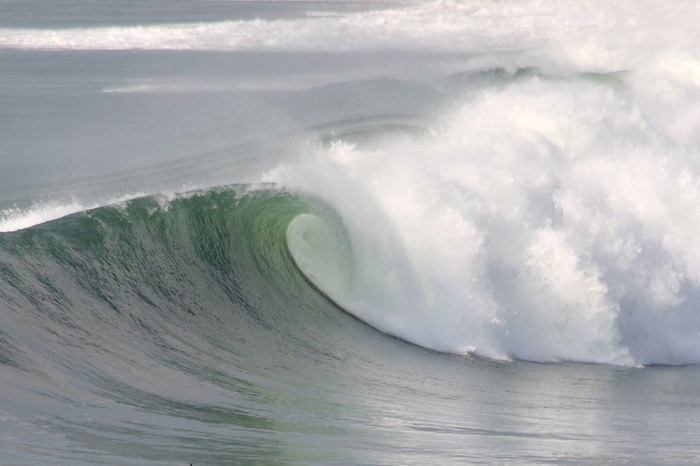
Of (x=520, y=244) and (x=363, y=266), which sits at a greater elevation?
(x=520, y=244)

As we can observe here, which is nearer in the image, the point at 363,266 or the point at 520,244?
the point at 520,244

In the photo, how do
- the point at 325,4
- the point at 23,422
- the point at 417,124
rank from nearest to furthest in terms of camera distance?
the point at 23,422, the point at 417,124, the point at 325,4

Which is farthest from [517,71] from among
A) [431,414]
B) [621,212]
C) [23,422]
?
[23,422]

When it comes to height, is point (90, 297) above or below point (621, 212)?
below

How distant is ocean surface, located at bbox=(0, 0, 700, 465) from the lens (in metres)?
7.03

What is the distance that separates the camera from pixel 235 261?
11977mm

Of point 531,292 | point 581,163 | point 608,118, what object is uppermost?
point 608,118

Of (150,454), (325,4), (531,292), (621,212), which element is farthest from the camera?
(325,4)

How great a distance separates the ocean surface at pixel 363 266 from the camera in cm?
703

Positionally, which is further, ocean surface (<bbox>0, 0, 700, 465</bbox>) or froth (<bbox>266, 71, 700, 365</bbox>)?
froth (<bbox>266, 71, 700, 365</bbox>)

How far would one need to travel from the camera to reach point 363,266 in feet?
38.9

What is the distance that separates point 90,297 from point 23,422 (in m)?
3.27

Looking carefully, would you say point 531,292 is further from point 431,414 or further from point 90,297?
point 90,297

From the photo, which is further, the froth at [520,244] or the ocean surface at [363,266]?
the froth at [520,244]
